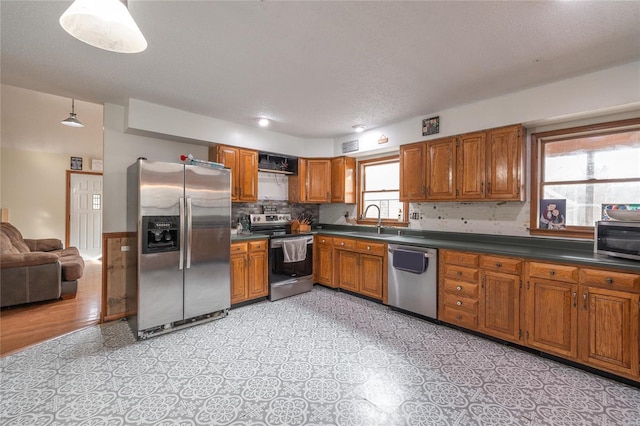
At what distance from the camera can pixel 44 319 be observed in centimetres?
326

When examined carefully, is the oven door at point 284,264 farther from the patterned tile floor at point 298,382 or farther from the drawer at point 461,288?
the drawer at point 461,288

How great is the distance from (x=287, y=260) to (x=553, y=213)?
3243 millimetres

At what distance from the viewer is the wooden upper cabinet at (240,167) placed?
3867 millimetres

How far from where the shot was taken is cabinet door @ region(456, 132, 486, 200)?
3.15 metres

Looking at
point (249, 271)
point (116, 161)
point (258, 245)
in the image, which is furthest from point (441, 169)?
point (116, 161)

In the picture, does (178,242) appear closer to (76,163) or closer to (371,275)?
(371,275)

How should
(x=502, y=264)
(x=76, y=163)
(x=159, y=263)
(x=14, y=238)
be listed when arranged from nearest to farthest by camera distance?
(x=502, y=264) < (x=159, y=263) < (x=14, y=238) < (x=76, y=163)

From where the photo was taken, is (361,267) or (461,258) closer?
(461,258)

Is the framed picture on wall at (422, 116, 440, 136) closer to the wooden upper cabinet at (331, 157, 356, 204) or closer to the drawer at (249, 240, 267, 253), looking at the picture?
the wooden upper cabinet at (331, 157, 356, 204)

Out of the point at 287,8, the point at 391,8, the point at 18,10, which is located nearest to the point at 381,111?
the point at 391,8

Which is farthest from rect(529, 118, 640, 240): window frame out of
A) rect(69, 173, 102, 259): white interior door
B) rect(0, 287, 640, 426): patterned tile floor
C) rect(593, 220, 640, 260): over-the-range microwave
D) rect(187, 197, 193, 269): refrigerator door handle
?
rect(69, 173, 102, 259): white interior door

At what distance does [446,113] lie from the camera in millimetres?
3457

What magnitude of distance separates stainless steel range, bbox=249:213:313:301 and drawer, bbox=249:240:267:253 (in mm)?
86

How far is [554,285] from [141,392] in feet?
11.2
